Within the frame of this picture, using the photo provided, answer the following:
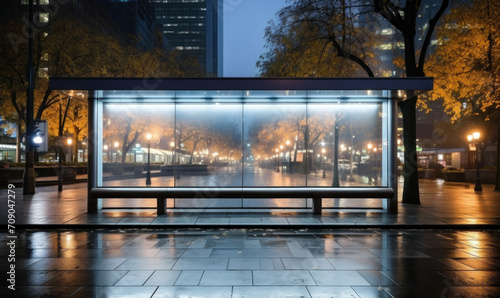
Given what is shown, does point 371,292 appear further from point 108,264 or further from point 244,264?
point 108,264

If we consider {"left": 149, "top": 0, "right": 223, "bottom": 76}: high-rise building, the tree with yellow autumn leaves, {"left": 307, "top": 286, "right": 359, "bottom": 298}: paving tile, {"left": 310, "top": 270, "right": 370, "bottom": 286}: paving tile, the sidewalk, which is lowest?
the sidewalk

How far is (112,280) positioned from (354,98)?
10443mm

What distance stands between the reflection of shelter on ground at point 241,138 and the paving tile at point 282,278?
22.4ft

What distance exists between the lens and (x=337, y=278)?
18.5 feet

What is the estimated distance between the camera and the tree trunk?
14.3 m

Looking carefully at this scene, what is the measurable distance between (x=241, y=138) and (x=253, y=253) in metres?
6.63

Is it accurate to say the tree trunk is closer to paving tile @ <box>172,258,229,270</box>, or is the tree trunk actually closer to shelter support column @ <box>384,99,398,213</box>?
shelter support column @ <box>384,99,398,213</box>

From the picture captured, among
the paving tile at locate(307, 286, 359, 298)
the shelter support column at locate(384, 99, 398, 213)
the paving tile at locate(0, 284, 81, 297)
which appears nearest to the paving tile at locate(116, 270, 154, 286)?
the paving tile at locate(0, 284, 81, 297)

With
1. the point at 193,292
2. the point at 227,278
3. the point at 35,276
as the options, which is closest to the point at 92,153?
the point at 35,276

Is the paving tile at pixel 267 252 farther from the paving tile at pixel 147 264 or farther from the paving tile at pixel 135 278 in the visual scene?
the paving tile at pixel 135 278

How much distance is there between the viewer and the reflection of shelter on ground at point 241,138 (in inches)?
495

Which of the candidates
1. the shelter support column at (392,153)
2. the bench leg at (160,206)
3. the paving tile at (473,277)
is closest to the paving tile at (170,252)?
the bench leg at (160,206)

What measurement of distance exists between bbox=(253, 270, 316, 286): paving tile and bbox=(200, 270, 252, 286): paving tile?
14 centimetres

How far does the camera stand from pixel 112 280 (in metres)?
5.53
